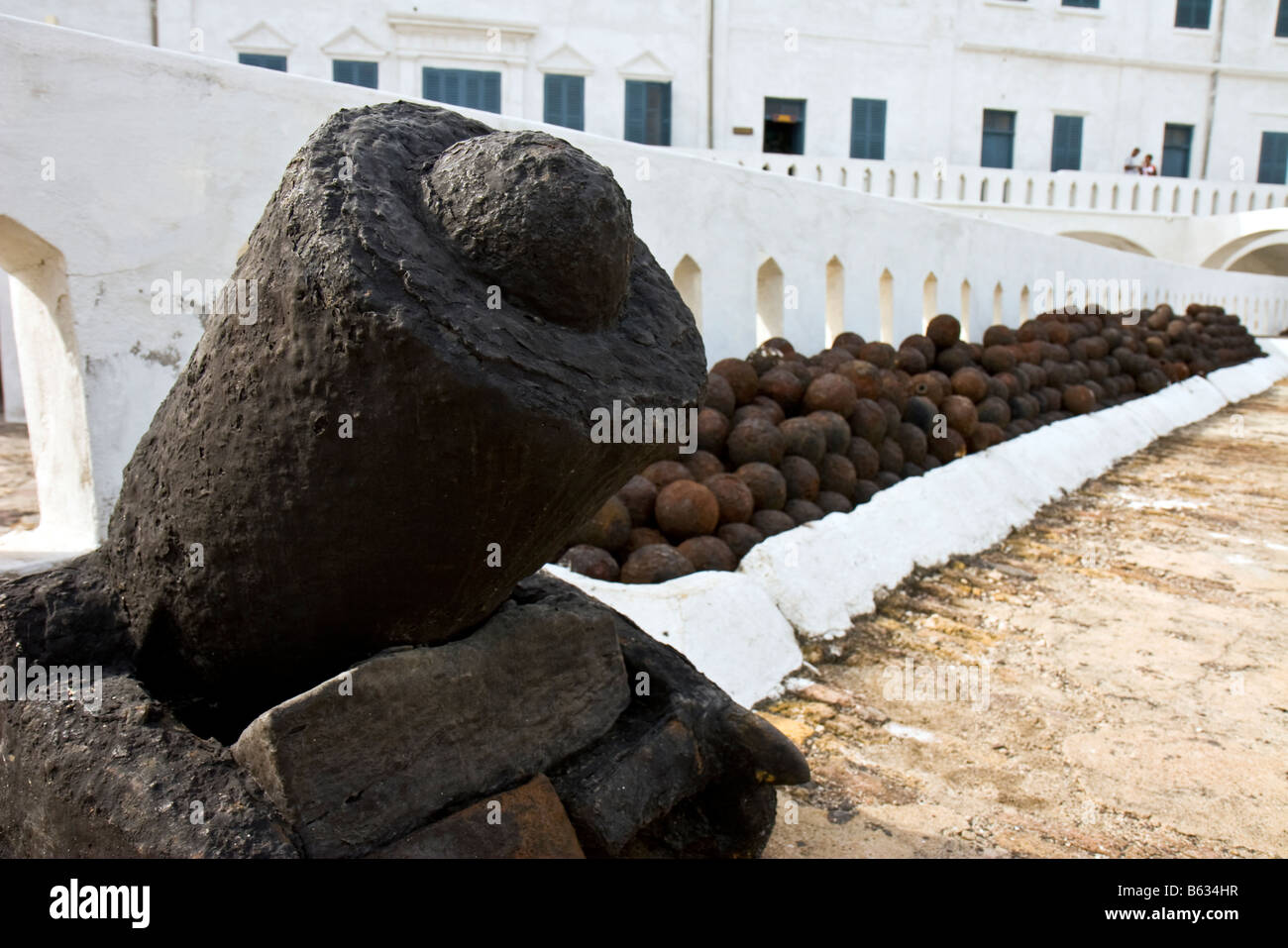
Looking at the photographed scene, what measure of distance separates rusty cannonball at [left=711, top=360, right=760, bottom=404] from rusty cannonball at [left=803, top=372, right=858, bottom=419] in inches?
11.7

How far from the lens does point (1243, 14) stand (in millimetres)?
22500

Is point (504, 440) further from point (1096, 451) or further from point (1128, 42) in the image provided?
point (1128, 42)

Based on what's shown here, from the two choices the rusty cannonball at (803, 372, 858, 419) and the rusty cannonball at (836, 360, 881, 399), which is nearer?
the rusty cannonball at (803, 372, 858, 419)

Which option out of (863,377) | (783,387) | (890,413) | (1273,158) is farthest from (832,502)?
(1273,158)

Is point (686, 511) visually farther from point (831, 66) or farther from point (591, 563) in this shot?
point (831, 66)

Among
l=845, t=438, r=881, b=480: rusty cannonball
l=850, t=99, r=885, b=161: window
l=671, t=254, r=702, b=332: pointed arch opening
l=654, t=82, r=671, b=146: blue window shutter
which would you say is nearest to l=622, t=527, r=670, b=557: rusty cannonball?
l=845, t=438, r=881, b=480: rusty cannonball

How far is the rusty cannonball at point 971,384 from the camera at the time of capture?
22.1 feet

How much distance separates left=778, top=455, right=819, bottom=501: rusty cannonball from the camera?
465 centimetres

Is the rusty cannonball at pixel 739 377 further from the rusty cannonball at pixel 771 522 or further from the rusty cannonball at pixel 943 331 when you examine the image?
Answer: the rusty cannonball at pixel 943 331

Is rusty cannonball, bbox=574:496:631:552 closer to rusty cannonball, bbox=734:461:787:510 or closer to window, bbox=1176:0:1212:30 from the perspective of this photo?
rusty cannonball, bbox=734:461:787:510

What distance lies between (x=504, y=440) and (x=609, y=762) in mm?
776

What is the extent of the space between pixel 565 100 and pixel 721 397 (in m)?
14.8

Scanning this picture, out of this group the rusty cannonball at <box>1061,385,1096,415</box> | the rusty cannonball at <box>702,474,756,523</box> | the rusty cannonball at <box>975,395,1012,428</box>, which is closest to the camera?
the rusty cannonball at <box>702,474,756,523</box>

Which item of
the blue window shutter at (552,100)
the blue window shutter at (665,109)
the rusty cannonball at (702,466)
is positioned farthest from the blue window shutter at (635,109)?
the rusty cannonball at (702,466)
